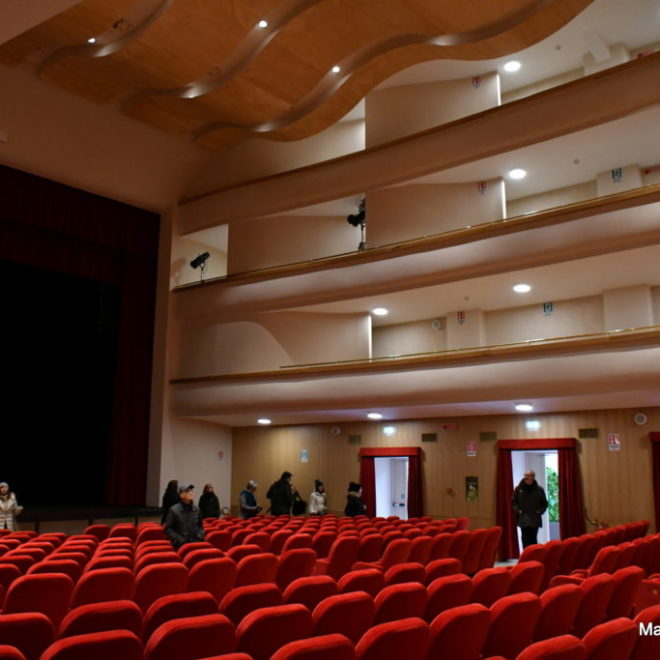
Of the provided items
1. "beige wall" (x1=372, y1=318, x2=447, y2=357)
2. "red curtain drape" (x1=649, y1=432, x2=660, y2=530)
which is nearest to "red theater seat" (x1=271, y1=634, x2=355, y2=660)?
"red curtain drape" (x1=649, y1=432, x2=660, y2=530)

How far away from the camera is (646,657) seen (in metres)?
3.37

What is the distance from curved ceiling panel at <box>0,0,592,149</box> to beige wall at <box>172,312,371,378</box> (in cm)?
462

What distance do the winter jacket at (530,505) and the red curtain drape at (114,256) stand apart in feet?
30.1

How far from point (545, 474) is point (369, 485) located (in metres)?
3.88

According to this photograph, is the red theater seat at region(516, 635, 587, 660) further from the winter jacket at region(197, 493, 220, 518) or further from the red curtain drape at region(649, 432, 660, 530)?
the winter jacket at region(197, 493, 220, 518)

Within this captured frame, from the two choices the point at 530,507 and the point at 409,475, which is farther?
the point at 409,475

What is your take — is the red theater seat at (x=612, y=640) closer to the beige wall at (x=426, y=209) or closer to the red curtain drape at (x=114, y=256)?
the beige wall at (x=426, y=209)

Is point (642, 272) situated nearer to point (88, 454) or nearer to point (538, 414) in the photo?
point (538, 414)

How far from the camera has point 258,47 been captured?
13633 mm

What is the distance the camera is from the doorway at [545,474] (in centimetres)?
1500

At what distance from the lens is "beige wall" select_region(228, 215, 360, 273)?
1786cm

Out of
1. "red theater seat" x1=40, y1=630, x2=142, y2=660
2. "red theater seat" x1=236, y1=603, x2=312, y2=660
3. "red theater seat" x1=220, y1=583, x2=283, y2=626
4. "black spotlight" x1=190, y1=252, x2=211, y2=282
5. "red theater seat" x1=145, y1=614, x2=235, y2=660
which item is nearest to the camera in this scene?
"red theater seat" x1=40, y1=630, x2=142, y2=660

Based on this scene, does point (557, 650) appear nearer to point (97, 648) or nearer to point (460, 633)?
point (460, 633)

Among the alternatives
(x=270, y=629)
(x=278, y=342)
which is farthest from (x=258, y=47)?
(x=270, y=629)
